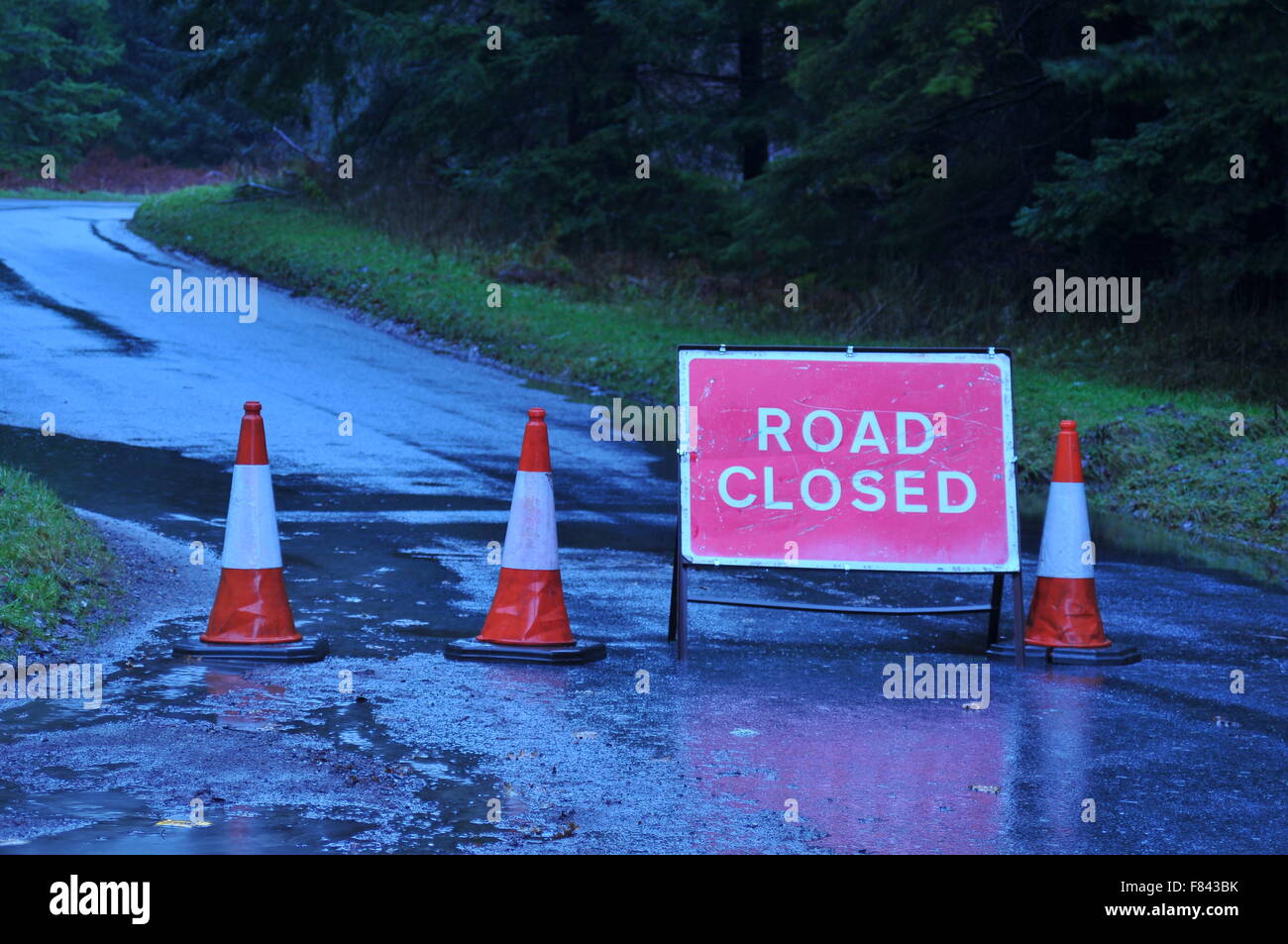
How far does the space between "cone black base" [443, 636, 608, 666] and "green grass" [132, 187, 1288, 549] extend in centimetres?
592

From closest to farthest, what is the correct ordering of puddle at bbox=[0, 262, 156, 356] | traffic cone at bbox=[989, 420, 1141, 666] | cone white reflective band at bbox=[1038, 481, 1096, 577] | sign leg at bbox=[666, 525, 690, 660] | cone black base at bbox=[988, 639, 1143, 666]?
sign leg at bbox=[666, 525, 690, 660] → cone black base at bbox=[988, 639, 1143, 666] → traffic cone at bbox=[989, 420, 1141, 666] → cone white reflective band at bbox=[1038, 481, 1096, 577] → puddle at bbox=[0, 262, 156, 356]

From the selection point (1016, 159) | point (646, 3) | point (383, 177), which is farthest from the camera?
point (383, 177)

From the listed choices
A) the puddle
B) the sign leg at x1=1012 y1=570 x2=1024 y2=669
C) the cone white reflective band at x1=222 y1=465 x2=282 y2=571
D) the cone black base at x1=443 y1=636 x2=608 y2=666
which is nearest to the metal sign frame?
the sign leg at x1=1012 y1=570 x2=1024 y2=669

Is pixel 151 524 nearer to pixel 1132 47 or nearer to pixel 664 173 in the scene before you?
pixel 1132 47

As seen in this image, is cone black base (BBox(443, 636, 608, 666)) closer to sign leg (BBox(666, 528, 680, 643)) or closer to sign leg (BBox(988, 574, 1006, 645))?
sign leg (BBox(666, 528, 680, 643))

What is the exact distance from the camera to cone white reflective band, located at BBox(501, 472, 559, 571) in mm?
7895

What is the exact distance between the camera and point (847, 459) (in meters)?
8.32

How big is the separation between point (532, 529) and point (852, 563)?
59.3 inches

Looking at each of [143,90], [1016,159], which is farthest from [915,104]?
[143,90]

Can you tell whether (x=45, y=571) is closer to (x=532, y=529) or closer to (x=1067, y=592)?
(x=532, y=529)

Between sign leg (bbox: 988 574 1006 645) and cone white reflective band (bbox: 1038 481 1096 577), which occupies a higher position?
cone white reflective band (bbox: 1038 481 1096 577)

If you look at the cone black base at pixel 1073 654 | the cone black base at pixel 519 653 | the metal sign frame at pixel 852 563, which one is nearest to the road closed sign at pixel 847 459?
the metal sign frame at pixel 852 563

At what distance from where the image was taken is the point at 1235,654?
812 cm

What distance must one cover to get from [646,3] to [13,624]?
20864 mm
